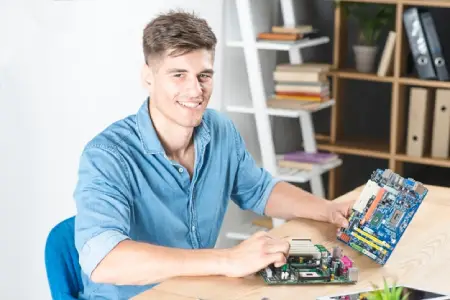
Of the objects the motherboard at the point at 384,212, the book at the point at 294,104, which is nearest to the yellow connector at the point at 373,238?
the motherboard at the point at 384,212

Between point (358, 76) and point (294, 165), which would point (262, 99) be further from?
point (358, 76)

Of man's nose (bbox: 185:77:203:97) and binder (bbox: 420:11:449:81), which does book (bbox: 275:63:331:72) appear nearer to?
binder (bbox: 420:11:449:81)

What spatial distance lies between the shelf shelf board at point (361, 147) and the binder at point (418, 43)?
433 mm

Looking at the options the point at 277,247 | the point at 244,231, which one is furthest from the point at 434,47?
the point at 277,247

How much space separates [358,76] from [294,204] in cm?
190

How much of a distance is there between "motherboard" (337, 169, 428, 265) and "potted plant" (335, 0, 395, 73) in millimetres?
2266

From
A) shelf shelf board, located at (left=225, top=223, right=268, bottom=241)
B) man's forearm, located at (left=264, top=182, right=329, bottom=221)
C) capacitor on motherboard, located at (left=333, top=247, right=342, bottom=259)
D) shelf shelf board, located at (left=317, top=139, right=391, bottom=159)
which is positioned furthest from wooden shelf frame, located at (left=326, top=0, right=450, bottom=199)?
capacitor on motherboard, located at (left=333, top=247, right=342, bottom=259)

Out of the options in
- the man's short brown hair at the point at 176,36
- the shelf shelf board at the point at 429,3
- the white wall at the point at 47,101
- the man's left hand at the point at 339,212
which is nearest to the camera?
the man's short brown hair at the point at 176,36

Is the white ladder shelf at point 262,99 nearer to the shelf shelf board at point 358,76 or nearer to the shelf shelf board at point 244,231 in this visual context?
the shelf shelf board at point 244,231

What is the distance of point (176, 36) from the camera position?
2322 millimetres

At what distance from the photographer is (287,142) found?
474 cm

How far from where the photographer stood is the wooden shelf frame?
14.0 feet

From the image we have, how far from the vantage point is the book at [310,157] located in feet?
14.2

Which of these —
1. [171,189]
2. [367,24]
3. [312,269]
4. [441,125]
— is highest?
[367,24]
